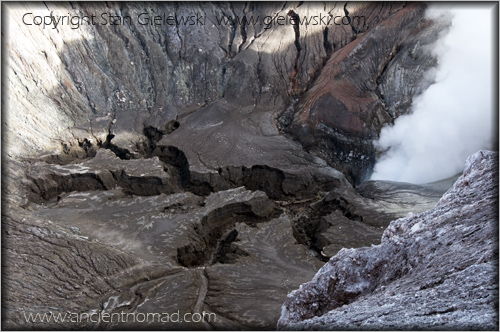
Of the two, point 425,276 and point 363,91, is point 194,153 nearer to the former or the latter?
point 363,91

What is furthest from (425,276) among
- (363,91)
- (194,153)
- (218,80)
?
(218,80)

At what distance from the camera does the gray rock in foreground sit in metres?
3.70

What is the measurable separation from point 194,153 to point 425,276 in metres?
12.9

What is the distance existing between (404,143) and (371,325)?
45.2 feet

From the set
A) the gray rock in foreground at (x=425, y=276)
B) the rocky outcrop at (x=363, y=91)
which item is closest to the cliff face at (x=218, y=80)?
the rocky outcrop at (x=363, y=91)

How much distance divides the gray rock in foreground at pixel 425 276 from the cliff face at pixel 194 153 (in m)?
3.09

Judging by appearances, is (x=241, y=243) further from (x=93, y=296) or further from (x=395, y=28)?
(x=395, y=28)

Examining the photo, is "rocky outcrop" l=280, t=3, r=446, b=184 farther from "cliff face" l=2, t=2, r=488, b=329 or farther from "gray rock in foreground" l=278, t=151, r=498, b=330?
"gray rock in foreground" l=278, t=151, r=498, b=330

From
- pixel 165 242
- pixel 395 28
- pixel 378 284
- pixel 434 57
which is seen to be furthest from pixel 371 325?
pixel 395 28

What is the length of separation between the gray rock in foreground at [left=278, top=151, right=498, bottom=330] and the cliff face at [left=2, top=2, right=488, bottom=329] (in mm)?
3094

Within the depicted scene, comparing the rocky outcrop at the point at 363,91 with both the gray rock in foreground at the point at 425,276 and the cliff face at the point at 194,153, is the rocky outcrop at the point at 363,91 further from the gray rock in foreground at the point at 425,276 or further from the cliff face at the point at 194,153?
the gray rock in foreground at the point at 425,276

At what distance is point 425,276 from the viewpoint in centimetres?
440

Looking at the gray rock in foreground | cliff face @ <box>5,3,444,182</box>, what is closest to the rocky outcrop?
cliff face @ <box>5,3,444,182</box>

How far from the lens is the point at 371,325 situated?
13.1 feet
